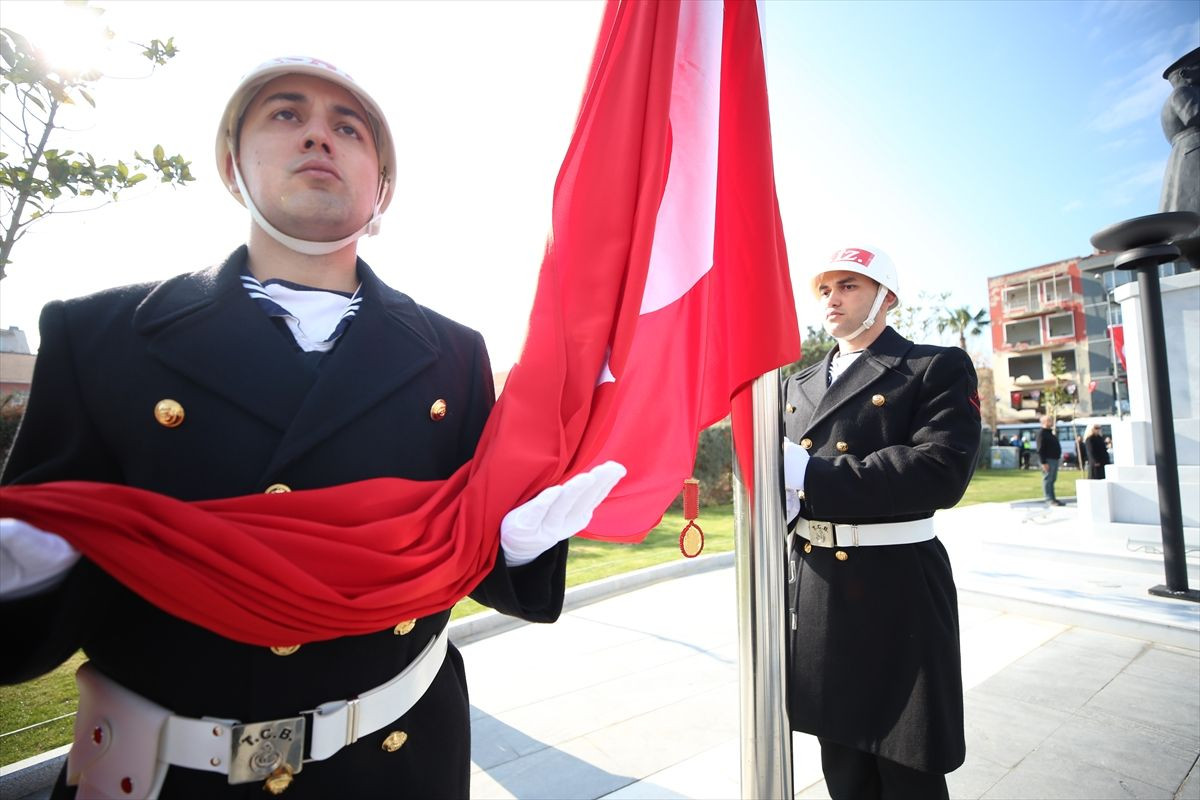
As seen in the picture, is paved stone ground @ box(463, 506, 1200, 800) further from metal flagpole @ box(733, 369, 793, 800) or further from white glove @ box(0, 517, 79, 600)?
white glove @ box(0, 517, 79, 600)

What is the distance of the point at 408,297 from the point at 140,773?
4.04 feet

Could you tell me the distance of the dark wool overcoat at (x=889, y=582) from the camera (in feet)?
7.75

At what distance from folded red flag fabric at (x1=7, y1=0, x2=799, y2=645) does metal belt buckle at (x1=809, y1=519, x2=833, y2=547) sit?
1156 mm

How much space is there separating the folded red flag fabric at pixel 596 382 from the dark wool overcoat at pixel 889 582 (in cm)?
95

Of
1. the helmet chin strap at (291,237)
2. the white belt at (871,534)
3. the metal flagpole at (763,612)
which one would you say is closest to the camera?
the metal flagpole at (763,612)

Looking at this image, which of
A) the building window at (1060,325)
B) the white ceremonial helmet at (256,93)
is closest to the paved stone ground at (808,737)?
the white ceremonial helmet at (256,93)

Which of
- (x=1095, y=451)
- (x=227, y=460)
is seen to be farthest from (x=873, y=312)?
(x=1095, y=451)

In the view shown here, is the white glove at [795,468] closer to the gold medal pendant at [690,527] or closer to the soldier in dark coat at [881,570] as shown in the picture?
the soldier in dark coat at [881,570]

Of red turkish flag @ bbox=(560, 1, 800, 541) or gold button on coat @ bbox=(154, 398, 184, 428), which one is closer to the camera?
gold button on coat @ bbox=(154, 398, 184, 428)

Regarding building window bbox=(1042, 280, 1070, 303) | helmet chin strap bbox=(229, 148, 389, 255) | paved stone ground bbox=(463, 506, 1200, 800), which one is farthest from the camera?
building window bbox=(1042, 280, 1070, 303)

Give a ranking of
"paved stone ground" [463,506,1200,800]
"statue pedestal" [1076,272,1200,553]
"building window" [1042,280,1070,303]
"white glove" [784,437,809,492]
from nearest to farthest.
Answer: "white glove" [784,437,809,492]
"paved stone ground" [463,506,1200,800]
"statue pedestal" [1076,272,1200,553]
"building window" [1042,280,1070,303]

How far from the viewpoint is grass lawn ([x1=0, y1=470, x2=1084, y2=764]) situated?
3.42m

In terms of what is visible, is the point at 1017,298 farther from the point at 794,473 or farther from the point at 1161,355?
the point at 794,473

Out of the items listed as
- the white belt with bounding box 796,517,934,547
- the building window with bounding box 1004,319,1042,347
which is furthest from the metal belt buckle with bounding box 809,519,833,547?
the building window with bounding box 1004,319,1042,347
